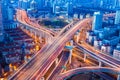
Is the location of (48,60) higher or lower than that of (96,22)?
lower

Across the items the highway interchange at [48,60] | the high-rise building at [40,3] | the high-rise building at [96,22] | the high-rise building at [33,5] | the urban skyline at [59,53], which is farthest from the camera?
the high-rise building at [40,3]

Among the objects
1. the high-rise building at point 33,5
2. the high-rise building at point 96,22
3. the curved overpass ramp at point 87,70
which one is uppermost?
the high-rise building at point 33,5

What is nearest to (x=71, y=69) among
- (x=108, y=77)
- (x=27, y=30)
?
(x=108, y=77)

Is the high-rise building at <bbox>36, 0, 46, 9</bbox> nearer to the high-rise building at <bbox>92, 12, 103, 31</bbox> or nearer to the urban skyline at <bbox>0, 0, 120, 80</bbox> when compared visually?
the urban skyline at <bbox>0, 0, 120, 80</bbox>

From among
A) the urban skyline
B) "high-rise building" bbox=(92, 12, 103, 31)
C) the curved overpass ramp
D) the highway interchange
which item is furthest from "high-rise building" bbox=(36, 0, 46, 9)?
the curved overpass ramp

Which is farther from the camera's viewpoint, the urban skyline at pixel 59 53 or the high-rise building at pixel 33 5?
the high-rise building at pixel 33 5

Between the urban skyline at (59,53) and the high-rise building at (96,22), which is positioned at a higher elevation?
the high-rise building at (96,22)

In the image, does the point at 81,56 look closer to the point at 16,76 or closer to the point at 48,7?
the point at 16,76

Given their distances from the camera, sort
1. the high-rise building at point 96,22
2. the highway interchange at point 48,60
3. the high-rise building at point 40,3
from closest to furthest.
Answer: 1. the highway interchange at point 48,60
2. the high-rise building at point 96,22
3. the high-rise building at point 40,3

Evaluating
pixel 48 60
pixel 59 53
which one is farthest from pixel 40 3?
pixel 48 60

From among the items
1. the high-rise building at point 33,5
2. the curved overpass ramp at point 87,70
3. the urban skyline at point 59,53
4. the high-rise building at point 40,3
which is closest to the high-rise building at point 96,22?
the urban skyline at point 59,53

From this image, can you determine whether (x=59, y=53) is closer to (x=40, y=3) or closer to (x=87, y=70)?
(x=87, y=70)

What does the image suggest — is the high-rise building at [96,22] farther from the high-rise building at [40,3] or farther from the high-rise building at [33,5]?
the high-rise building at [40,3]
